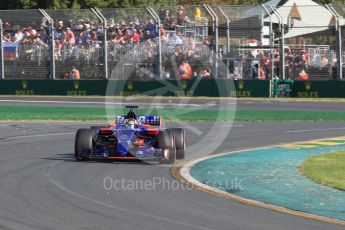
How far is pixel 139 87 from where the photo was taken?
128ft

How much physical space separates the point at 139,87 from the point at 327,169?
76.4 feet

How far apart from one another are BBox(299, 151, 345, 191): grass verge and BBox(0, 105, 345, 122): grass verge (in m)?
10.2

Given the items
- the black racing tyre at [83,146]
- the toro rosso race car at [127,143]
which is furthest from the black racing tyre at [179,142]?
the black racing tyre at [83,146]

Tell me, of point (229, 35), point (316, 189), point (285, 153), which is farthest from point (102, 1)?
point (316, 189)

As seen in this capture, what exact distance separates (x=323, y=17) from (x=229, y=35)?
4.09 meters

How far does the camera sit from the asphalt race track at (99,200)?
10.5 meters

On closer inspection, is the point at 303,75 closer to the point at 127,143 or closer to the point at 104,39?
the point at 104,39

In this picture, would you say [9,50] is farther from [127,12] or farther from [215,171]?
[215,171]

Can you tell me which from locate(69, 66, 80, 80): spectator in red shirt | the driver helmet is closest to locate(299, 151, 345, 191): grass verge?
the driver helmet

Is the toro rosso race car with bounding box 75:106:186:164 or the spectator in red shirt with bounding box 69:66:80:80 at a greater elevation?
the spectator in red shirt with bounding box 69:66:80:80

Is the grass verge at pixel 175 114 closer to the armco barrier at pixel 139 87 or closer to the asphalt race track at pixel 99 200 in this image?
the armco barrier at pixel 139 87

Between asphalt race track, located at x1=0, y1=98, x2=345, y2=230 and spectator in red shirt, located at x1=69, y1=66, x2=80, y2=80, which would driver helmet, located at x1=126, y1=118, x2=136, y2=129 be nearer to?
asphalt race track, located at x1=0, y1=98, x2=345, y2=230

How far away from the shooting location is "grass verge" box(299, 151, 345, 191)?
1440 cm

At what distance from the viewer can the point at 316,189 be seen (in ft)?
44.7
